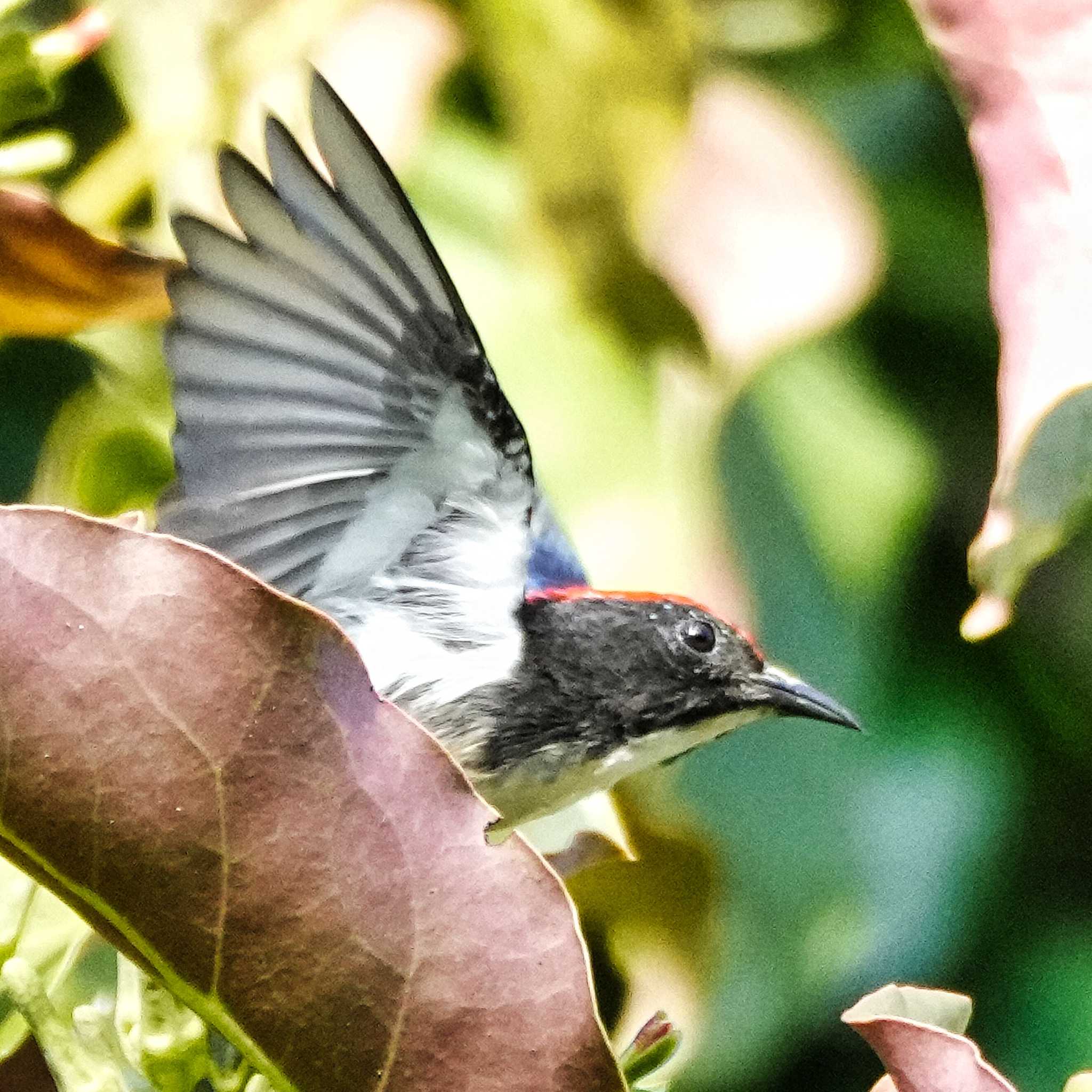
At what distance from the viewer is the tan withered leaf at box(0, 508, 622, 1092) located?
409 mm

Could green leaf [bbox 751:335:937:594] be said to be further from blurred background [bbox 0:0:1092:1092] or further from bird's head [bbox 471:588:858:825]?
bird's head [bbox 471:588:858:825]

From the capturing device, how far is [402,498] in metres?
0.71

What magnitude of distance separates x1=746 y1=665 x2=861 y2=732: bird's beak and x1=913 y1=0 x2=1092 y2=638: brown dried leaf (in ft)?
0.56

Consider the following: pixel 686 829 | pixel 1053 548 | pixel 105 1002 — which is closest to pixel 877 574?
pixel 686 829

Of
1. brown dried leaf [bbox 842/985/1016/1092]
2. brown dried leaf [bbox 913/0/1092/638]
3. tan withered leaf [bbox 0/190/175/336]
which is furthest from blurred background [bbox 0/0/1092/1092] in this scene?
brown dried leaf [bbox 842/985/1016/1092]

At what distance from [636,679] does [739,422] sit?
10.2 inches

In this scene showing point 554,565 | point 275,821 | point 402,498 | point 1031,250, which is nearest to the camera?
point 275,821

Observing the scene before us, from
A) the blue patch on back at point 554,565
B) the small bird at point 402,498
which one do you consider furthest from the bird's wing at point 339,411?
the blue patch on back at point 554,565

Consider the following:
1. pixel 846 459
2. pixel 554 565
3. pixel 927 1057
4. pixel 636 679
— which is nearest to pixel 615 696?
pixel 636 679

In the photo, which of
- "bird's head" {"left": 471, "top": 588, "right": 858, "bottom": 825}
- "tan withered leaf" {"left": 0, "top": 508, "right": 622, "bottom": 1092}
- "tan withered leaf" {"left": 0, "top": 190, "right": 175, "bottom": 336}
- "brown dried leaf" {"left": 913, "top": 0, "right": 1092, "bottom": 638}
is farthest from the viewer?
"bird's head" {"left": 471, "top": 588, "right": 858, "bottom": 825}

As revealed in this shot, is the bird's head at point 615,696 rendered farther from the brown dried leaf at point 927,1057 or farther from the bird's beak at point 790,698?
the brown dried leaf at point 927,1057

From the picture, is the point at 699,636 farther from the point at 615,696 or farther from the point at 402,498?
the point at 402,498

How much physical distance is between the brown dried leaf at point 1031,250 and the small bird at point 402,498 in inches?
8.0

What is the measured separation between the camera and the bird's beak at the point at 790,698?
0.77 m
